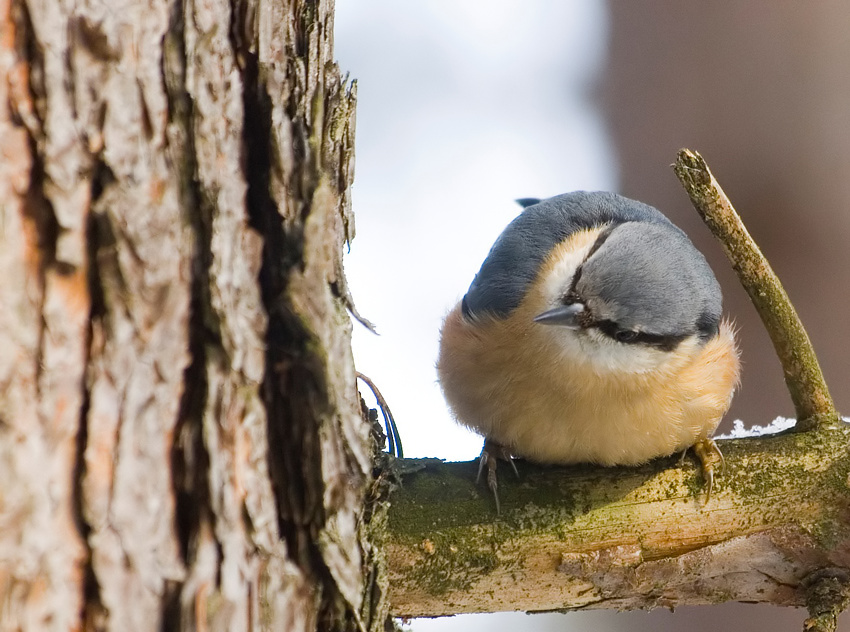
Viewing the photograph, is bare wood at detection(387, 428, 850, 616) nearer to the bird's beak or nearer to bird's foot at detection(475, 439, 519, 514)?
bird's foot at detection(475, 439, 519, 514)

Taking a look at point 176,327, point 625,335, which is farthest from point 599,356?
point 176,327

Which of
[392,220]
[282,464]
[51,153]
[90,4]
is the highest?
[392,220]

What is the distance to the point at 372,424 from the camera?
3.95 feet

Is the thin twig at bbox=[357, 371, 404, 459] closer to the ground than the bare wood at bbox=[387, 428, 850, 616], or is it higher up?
higher up

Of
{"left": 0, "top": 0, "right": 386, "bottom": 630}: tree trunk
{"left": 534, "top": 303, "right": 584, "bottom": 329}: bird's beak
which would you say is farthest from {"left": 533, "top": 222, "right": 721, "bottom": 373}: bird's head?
{"left": 0, "top": 0, "right": 386, "bottom": 630}: tree trunk

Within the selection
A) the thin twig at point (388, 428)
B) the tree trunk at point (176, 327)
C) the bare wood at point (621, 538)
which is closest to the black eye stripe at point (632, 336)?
the bare wood at point (621, 538)

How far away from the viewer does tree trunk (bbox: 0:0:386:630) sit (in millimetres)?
708

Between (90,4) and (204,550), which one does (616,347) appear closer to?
(204,550)

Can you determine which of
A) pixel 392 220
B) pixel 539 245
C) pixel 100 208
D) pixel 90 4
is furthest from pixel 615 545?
pixel 392 220

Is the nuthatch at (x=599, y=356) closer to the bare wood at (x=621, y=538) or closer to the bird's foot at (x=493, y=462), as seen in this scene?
the bird's foot at (x=493, y=462)

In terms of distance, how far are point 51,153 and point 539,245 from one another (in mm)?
1122

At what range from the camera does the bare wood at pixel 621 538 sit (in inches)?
44.9

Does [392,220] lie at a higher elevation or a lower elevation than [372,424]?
higher

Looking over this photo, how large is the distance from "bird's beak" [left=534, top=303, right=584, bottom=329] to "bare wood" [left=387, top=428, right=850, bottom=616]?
329 mm
